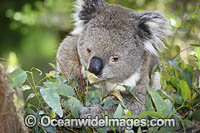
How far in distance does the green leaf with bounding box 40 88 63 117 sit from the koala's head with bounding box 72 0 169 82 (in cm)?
77

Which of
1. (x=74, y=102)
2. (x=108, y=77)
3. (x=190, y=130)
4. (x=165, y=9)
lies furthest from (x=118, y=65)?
(x=165, y=9)

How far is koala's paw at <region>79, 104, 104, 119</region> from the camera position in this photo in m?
2.15

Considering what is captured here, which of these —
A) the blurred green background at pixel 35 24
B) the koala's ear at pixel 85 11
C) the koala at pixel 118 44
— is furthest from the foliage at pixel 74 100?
the blurred green background at pixel 35 24

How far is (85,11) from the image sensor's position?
2877 millimetres

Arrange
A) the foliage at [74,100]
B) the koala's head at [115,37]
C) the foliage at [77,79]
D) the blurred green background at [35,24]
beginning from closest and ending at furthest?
1. the foliage at [74,100]
2. the foliage at [77,79]
3. the koala's head at [115,37]
4. the blurred green background at [35,24]

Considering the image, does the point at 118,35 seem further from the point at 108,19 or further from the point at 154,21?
the point at 154,21

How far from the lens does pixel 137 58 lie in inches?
107

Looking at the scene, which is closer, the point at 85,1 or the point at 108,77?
the point at 108,77

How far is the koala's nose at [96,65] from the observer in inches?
95.7

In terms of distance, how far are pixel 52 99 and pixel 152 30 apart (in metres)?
1.45

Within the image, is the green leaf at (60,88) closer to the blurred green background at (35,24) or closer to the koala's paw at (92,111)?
the koala's paw at (92,111)

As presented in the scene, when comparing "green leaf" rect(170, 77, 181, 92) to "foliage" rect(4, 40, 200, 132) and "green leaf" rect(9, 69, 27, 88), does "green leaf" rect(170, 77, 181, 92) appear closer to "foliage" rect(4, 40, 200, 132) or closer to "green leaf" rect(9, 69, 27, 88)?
"foliage" rect(4, 40, 200, 132)

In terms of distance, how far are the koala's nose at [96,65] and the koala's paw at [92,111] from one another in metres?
0.31

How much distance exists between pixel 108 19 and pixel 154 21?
1.47 ft
